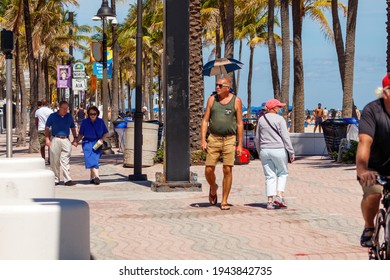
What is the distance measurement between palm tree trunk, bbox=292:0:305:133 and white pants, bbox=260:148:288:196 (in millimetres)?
21080

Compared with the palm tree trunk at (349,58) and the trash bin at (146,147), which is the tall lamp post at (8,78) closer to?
the trash bin at (146,147)

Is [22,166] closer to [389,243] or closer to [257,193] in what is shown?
[257,193]

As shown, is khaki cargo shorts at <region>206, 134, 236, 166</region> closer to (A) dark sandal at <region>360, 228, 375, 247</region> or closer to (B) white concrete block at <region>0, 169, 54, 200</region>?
(B) white concrete block at <region>0, 169, 54, 200</region>

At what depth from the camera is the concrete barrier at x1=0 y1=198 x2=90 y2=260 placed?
272 inches

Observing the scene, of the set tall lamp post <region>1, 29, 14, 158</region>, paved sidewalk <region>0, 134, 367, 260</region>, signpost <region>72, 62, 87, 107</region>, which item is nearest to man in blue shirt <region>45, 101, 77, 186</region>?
paved sidewalk <region>0, 134, 367, 260</region>

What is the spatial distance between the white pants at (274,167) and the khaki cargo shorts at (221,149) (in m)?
0.60

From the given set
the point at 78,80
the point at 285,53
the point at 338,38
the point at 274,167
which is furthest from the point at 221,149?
the point at 78,80

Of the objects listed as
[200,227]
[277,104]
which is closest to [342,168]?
[277,104]

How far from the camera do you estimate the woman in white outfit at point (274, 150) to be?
1351 centimetres

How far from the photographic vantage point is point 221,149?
43.3 ft

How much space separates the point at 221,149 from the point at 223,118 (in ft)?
1.42

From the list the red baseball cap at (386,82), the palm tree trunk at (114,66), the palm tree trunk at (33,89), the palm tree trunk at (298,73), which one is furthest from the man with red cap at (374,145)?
the palm tree trunk at (114,66)

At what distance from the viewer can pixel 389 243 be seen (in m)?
6.81

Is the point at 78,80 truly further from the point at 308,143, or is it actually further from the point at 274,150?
the point at 274,150
